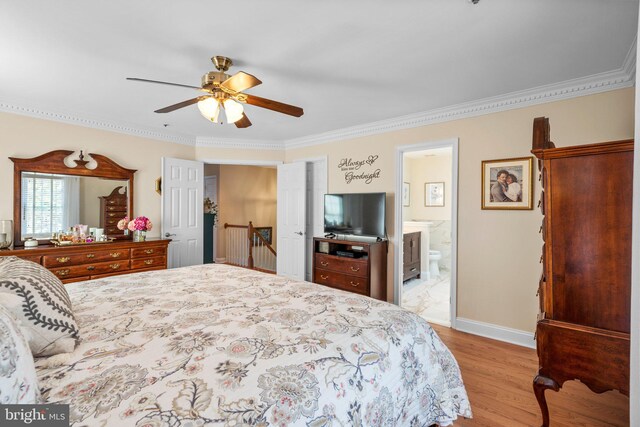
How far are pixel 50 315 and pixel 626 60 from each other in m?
3.88

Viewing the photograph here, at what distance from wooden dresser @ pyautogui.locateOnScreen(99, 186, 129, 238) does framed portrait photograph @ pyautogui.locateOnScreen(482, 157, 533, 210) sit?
14.8ft

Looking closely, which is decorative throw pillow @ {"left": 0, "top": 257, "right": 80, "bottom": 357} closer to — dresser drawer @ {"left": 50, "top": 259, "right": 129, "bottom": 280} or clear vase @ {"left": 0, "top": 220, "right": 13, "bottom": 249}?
dresser drawer @ {"left": 50, "top": 259, "right": 129, "bottom": 280}

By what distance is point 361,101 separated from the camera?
3.36 metres

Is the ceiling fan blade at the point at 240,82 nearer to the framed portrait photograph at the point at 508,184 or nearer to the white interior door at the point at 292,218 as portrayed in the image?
the framed portrait photograph at the point at 508,184

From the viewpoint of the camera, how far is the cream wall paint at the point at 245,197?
24.1 ft

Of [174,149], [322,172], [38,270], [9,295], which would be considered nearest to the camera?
[9,295]

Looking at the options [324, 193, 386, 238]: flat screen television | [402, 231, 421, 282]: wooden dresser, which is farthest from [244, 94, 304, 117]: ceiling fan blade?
[402, 231, 421, 282]: wooden dresser

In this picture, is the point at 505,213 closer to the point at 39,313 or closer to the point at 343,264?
the point at 343,264

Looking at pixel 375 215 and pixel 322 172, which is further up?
pixel 322 172

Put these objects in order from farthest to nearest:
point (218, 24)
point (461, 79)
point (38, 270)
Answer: point (461, 79) < point (218, 24) < point (38, 270)

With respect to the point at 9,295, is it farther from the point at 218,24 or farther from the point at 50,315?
the point at 218,24

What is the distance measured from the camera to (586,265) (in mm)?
1607

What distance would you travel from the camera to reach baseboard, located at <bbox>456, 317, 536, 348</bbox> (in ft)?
10.1

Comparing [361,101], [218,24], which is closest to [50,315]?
[218,24]
